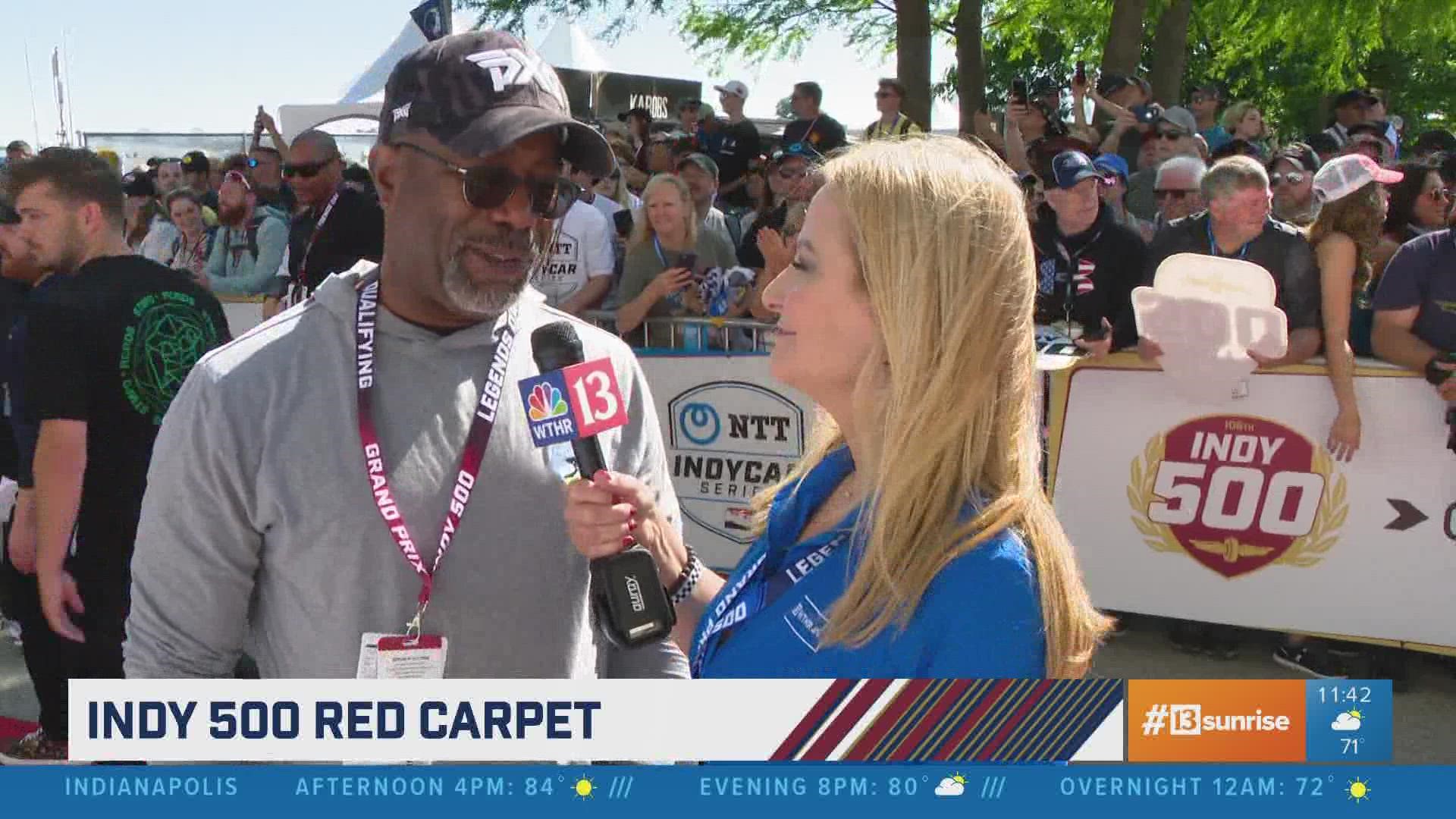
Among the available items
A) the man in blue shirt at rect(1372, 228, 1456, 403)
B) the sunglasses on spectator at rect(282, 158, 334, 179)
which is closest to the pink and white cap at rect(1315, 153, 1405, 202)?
the man in blue shirt at rect(1372, 228, 1456, 403)

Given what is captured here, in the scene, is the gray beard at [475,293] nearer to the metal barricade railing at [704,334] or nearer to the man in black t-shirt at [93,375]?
the man in black t-shirt at [93,375]

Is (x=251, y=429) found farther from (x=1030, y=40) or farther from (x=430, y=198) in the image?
(x=1030, y=40)

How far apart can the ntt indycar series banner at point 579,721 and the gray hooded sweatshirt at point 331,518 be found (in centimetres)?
5

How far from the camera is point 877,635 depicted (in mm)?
1714

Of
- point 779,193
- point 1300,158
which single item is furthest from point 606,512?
point 1300,158

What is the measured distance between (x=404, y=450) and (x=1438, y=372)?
4960 millimetres

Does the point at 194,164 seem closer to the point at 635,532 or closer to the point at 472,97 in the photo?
the point at 472,97

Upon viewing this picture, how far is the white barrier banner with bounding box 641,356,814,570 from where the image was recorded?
22.8 feet

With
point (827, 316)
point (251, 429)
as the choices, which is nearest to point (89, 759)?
point (251, 429)

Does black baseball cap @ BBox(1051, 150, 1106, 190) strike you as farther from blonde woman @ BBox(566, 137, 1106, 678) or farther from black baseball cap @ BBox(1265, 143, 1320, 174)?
blonde woman @ BBox(566, 137, 1106, 678)

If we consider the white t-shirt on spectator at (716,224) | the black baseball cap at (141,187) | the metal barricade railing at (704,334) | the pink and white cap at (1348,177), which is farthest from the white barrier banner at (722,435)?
the black baseball cap at (141,187)

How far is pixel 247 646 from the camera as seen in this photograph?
2184 millimetres

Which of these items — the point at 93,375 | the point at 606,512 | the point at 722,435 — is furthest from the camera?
the point at 722,435

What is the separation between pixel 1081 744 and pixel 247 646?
1.30 metres
